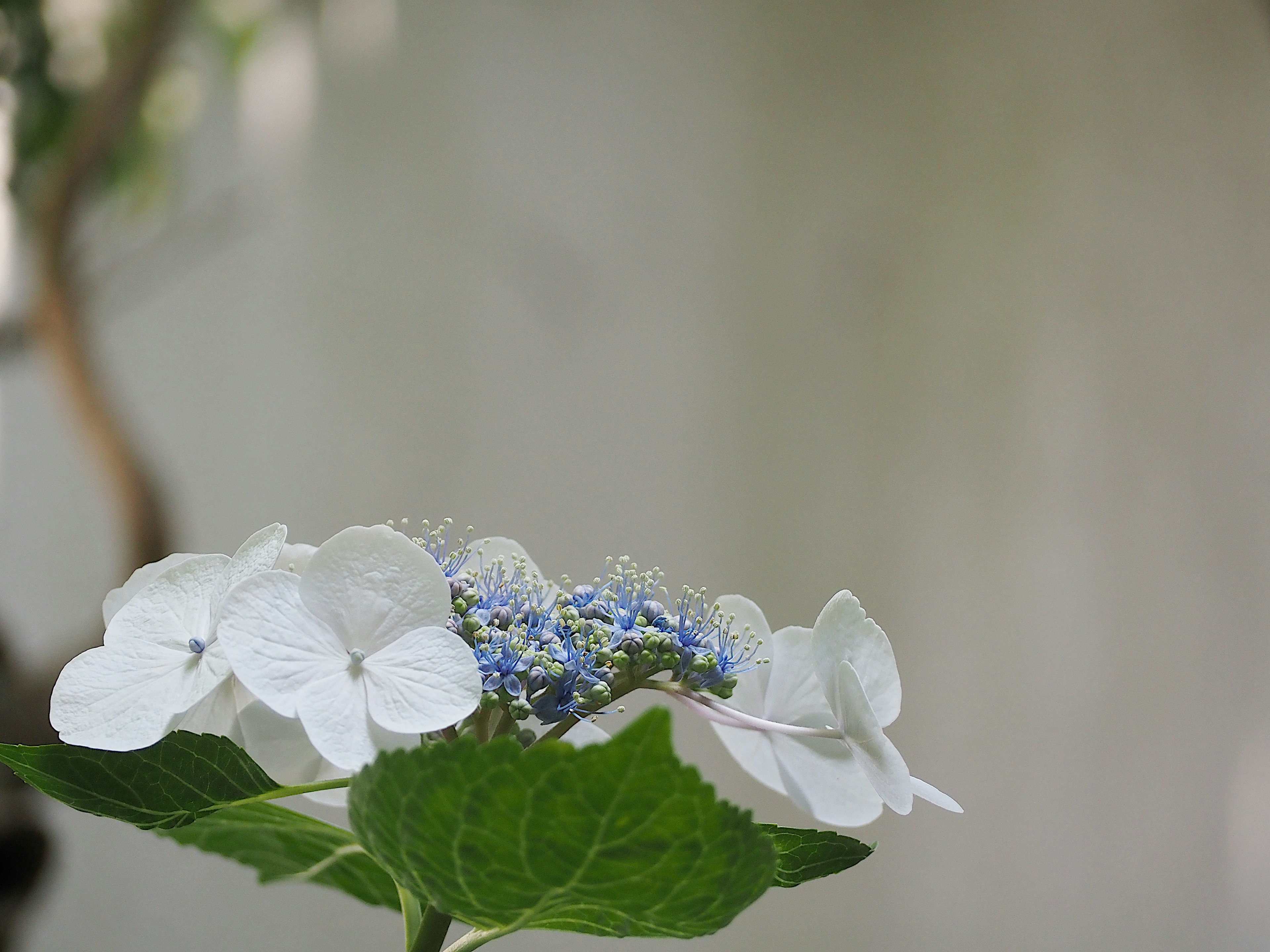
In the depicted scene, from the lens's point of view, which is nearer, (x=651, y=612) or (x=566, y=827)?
(x=566, y=827)

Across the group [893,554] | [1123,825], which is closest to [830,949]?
[1123,825]

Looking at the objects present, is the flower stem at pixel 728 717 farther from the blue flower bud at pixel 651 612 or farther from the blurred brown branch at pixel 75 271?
the blurred brown branch at pixel 75 271

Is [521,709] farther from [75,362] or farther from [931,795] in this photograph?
[75,362]

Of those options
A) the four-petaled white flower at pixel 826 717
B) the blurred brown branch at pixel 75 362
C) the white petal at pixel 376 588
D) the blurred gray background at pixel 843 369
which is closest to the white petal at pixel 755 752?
the four-petaled white flower at pixel 826 717

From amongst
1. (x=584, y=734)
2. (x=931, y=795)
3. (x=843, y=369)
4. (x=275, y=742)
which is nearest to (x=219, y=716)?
(x=275, y=742)

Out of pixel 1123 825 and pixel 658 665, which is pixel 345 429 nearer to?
pixel 658 665

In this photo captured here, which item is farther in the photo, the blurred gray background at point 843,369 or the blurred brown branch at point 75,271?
the blurred gray background at point 843,369
